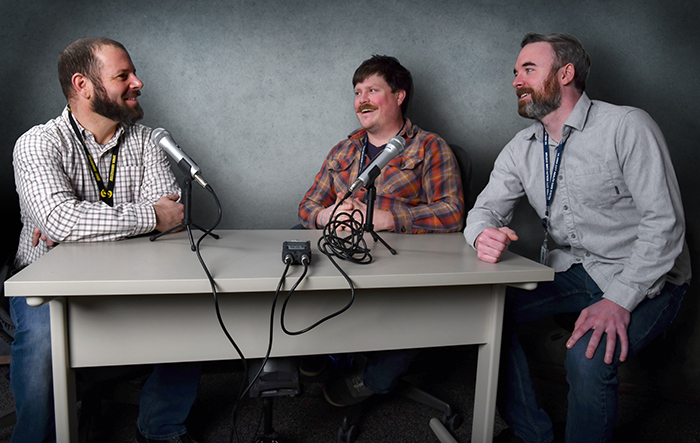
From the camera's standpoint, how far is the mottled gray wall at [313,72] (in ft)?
6.93

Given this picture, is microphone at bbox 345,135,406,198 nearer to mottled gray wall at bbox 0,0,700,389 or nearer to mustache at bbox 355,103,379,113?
mustache at bbox 355,103,379,113

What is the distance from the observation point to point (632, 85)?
2.28 m

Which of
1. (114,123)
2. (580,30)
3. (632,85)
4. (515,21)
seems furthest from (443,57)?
(114,123)

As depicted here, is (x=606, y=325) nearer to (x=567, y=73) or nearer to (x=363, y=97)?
(x=567, y=73)

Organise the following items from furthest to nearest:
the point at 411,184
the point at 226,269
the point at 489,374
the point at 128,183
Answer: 1. the point at 411,184
2. the point at 128,183
3. the point at 489,374
4. the point at 226,269

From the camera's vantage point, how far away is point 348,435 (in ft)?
5.24

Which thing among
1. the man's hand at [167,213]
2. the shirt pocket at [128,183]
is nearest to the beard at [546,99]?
the man's hand at [167,213]

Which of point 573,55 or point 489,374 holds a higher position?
point 573,55

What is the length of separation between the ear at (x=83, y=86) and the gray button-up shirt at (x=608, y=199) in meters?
1.40

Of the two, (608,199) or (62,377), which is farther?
(608,199)

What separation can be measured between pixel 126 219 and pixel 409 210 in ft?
3.15

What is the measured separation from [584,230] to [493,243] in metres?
0.53

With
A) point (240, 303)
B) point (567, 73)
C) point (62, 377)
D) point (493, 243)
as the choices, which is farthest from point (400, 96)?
point (62, 377)

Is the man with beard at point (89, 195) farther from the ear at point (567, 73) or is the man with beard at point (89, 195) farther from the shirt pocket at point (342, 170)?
the ear at point (567, 73)
